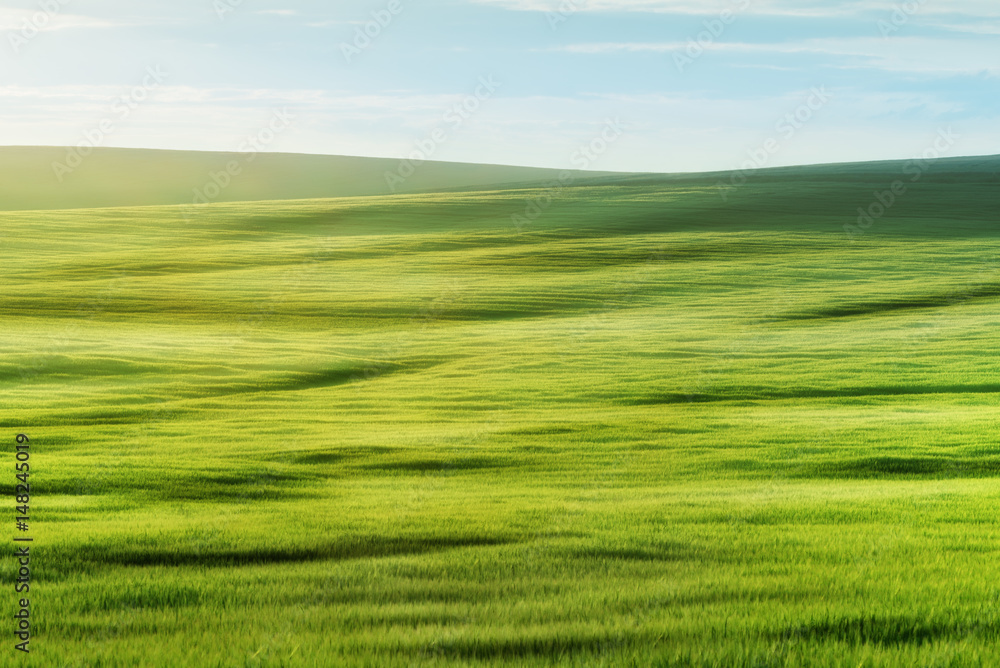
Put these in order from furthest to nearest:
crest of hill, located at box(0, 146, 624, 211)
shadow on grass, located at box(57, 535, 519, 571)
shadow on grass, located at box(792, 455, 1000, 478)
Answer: crest of hill, located at box(0, 146, 624, 211) → shadow on grass, located at box(792, 455, 1000, 478) → shadow on grass, located at box(57, 535, 519, 571)

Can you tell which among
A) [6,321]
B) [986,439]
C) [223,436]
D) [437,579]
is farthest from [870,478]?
[6,321]

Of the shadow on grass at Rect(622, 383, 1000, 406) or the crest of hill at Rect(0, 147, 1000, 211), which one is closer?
the shadow on grass at Rect(622, 383, 1000, 406)

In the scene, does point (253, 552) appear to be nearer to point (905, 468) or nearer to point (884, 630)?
point (884, 630)

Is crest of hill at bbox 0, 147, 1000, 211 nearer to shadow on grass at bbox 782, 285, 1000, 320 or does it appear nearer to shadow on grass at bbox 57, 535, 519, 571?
shadow on grass at bbox 782, 285, 1000, 320

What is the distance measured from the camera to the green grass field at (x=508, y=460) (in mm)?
6973

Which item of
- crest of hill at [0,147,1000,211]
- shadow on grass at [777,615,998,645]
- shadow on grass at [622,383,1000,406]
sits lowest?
shadow on grass at [777,615,998,645]

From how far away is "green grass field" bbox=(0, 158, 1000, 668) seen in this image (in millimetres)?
6973

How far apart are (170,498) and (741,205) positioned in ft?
226

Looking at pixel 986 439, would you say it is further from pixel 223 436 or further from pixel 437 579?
pixel 223 436

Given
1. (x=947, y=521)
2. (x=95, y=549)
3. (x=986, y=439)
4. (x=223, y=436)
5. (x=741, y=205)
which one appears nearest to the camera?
(x=95, y=549)

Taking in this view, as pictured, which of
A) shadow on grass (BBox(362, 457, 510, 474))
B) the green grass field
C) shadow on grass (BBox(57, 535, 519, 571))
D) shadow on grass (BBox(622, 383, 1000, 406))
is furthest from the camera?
shadow on grass (BBox(622, 383, 1000, 406))

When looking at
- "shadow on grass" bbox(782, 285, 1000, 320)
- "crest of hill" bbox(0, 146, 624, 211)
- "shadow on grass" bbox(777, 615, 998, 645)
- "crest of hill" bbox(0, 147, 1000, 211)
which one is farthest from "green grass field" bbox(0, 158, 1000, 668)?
"crest of hill" bbox(0, 146, 624, 211)

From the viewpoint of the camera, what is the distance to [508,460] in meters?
15.8

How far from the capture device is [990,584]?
312 inches
